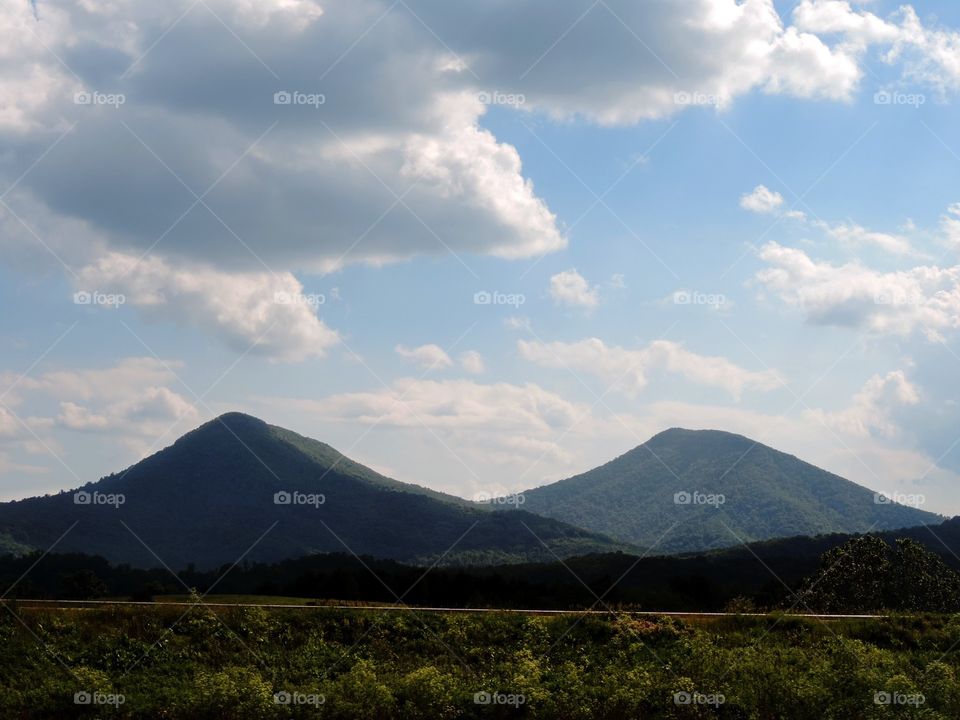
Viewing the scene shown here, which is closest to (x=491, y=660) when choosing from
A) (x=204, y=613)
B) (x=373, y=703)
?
(x=373, y=703)

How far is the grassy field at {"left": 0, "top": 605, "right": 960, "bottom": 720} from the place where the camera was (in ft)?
81.1

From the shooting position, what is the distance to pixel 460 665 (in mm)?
27469

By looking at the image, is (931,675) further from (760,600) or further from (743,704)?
(760,600)

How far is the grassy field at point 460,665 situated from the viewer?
81.1 ft

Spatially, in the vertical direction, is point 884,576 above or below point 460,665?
below

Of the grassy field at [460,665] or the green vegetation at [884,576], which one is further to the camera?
the green vegetation at [884,576]

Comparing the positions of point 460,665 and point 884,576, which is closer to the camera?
point 460,665

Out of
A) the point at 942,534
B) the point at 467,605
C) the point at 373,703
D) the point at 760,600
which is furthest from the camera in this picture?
the point at 942,534

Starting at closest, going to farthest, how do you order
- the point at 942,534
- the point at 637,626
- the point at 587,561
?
the point at 637,626 → the point at 587,561 → the point at 942,534

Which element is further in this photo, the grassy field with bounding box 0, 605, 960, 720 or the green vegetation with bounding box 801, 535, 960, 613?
the green vegetation with bounding box 801, 535, 960, 613

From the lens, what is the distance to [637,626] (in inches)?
1165

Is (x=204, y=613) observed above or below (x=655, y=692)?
A: above

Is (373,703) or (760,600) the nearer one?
(373,703)

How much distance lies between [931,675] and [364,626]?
18.3 metres
